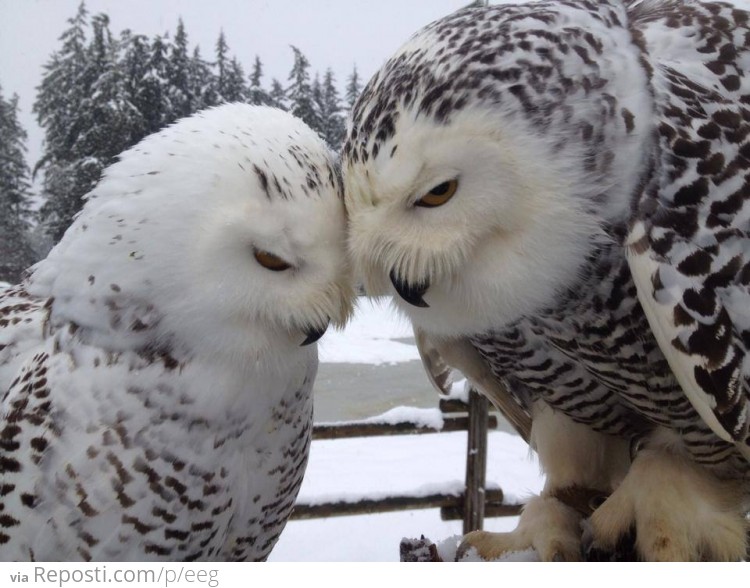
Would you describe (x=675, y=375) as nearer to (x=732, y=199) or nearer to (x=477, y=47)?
(x=732, y=199)

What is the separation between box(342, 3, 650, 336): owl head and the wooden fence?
1.44 meters

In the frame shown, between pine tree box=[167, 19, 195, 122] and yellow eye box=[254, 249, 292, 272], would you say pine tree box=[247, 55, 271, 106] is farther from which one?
yellow eye box=[254, 249, 292, 272]

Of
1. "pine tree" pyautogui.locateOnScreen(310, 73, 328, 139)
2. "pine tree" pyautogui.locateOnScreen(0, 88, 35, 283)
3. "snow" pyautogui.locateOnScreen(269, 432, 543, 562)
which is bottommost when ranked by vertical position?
"snow" pyautogui.locateOnScreen(269, 432, 543, 562)

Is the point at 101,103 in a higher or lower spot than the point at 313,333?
higher

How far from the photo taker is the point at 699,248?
2.18 feet

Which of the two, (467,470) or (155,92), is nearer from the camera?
(155,92)

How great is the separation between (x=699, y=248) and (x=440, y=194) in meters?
0.27

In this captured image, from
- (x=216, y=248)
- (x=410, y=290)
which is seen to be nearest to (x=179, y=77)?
(x=216, y=248)

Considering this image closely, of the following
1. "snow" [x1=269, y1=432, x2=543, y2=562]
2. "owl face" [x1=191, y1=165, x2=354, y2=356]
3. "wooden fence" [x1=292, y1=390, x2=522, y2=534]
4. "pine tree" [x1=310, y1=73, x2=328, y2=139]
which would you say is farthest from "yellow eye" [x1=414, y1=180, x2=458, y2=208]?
"wooden fence" [x1=292, y1=390, x2=522, y2=534]

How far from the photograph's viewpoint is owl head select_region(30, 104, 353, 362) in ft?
2.20

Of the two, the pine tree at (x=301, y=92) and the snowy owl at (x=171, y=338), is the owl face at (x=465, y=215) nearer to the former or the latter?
the snowy owl at (x=171, y=338)

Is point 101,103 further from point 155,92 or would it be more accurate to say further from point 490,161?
point 490,161

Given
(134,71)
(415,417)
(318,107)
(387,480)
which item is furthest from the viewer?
(387,480)
